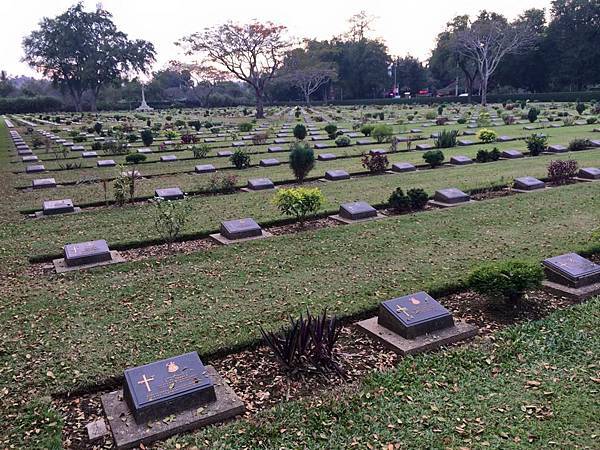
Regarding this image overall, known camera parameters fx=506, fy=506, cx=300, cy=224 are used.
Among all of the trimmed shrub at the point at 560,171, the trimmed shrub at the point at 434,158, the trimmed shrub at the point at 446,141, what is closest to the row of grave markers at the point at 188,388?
the trimmed shrub at the point at 560,171

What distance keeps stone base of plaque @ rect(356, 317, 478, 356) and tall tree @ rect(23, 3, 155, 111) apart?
201 ft

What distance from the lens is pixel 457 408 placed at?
141 inches

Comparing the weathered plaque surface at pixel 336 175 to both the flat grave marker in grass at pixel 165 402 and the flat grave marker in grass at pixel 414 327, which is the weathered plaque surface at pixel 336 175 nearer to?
the flat grave marker in grass at pixel 414 327

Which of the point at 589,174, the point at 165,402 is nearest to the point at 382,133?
the point at 589,174

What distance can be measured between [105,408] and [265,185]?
856 cm

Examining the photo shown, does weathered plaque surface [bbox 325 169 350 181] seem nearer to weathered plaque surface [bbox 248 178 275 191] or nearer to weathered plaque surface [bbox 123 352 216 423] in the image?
weathered plaque surface [bbox 248 178 275 191]

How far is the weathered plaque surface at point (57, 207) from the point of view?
32.0ft

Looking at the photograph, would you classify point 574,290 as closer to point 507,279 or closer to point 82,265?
point 507,279

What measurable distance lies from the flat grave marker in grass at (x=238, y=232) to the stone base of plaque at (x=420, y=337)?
3441mm

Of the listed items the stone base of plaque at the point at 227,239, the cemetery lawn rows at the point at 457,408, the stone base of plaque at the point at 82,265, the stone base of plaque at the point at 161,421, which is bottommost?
the cemetery lawn rows at the point at 457,408

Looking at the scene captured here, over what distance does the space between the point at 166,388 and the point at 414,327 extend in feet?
7.31

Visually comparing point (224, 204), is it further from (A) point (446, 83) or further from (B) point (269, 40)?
(A) point (446, 83)

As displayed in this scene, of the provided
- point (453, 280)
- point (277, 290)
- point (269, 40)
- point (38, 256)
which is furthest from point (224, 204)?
point (269, 40)

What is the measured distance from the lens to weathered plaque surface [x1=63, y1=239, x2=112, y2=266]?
22.3 ft
